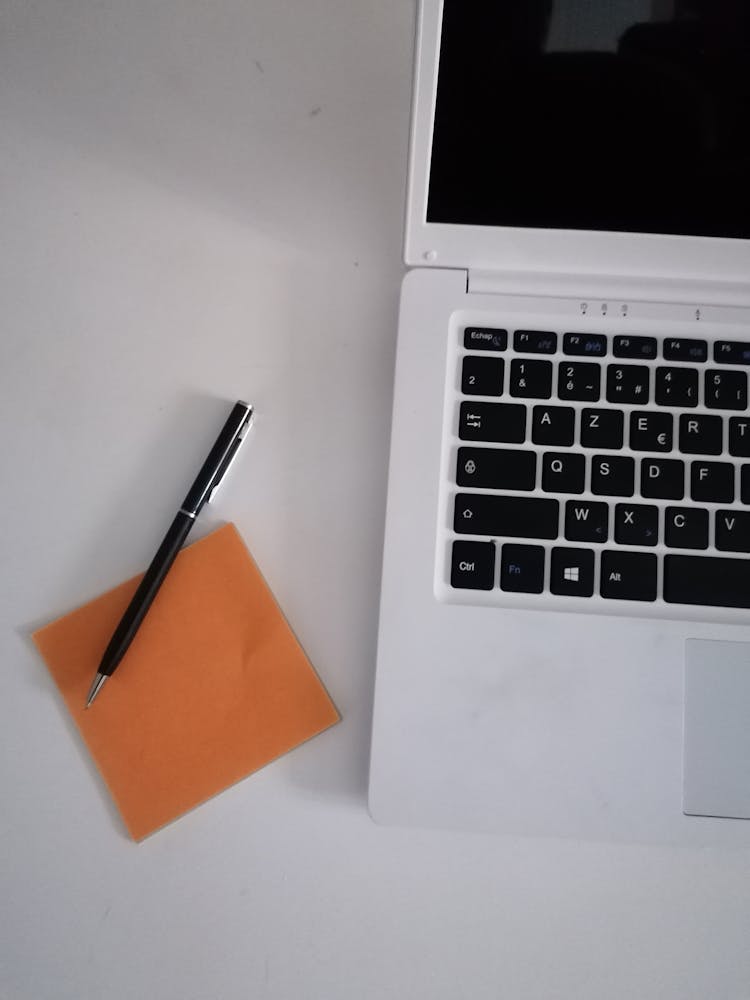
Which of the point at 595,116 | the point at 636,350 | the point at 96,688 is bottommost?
the point at 96,688

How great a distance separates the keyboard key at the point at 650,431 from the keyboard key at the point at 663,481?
0.4 inches

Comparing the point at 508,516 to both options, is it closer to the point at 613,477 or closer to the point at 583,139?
the point at 613,477

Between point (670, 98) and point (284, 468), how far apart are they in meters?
0.29

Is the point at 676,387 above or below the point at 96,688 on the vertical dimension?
above

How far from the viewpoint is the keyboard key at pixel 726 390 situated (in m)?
0.43

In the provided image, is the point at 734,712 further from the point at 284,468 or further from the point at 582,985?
the point at 284,468

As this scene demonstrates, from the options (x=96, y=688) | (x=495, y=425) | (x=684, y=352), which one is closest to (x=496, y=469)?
(x=495, y=425)

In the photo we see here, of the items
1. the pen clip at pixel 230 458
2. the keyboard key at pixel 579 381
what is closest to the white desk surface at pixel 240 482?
the pen clip at pixel 230 458

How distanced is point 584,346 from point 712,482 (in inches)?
4.1

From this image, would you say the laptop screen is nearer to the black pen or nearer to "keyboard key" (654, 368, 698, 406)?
"keyboard key" (654, 368, 698, 406)

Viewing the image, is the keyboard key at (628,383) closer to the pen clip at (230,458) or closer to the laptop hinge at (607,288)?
the laptop hinge at (607,288)

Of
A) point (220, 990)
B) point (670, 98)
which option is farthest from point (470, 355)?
point (220, 990)

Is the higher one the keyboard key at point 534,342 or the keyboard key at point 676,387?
the keyboard key at point 534,342

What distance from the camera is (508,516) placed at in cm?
42
